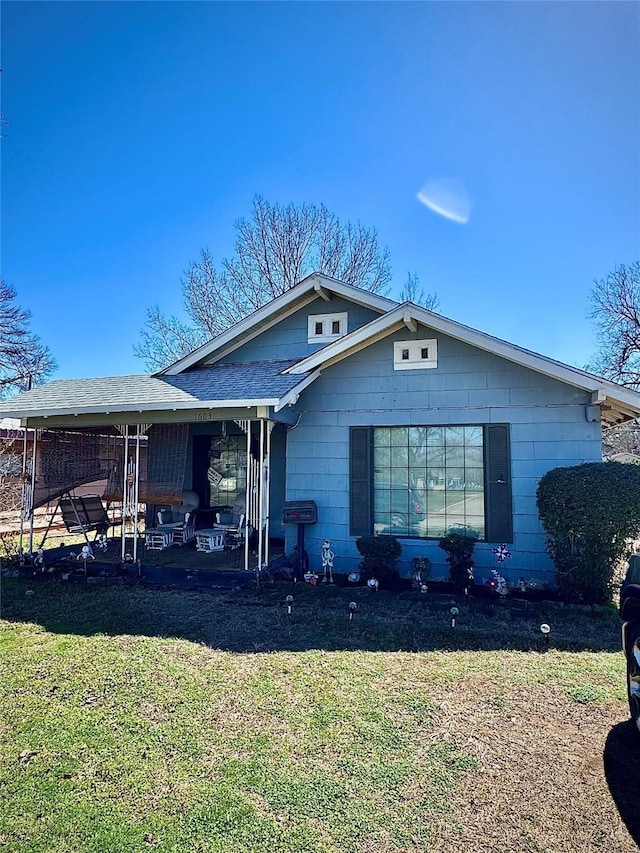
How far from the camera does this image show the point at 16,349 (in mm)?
21312

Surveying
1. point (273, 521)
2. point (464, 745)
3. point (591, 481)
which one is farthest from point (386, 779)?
point (273, 521)

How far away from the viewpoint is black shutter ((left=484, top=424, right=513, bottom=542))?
278 inches

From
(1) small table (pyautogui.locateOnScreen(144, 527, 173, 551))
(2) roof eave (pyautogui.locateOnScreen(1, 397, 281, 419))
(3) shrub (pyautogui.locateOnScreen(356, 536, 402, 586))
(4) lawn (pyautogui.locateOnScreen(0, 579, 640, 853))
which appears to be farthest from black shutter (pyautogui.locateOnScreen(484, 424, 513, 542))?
(1) small table (pyautogui.locateOnScreen(144, 527, 173, 551))

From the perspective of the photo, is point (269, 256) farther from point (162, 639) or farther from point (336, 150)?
point (162, 639)

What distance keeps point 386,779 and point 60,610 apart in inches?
196

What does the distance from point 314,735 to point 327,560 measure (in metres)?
4.36

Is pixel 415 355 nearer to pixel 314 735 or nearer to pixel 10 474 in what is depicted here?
pixel 314 735

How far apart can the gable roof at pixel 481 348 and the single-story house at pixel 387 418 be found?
20 mm

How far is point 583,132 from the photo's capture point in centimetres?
916

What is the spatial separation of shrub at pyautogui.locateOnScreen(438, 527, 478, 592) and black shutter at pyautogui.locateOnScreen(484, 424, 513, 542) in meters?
0.40

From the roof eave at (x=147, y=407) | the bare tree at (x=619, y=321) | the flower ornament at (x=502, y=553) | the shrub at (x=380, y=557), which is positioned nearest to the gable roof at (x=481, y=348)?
the roof eave at (x=147, y=407)

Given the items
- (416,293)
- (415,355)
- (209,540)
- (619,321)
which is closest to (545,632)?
(415,355)

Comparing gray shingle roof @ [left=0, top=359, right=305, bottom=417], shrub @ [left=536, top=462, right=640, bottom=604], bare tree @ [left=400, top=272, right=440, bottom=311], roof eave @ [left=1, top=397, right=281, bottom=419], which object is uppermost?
bare tree @ [left=400, top=272, right=440, bottom=311]

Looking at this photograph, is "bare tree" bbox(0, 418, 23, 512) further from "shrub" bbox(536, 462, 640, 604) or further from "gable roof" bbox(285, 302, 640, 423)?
"shrub" bbox(536, 462, 640, 604)
